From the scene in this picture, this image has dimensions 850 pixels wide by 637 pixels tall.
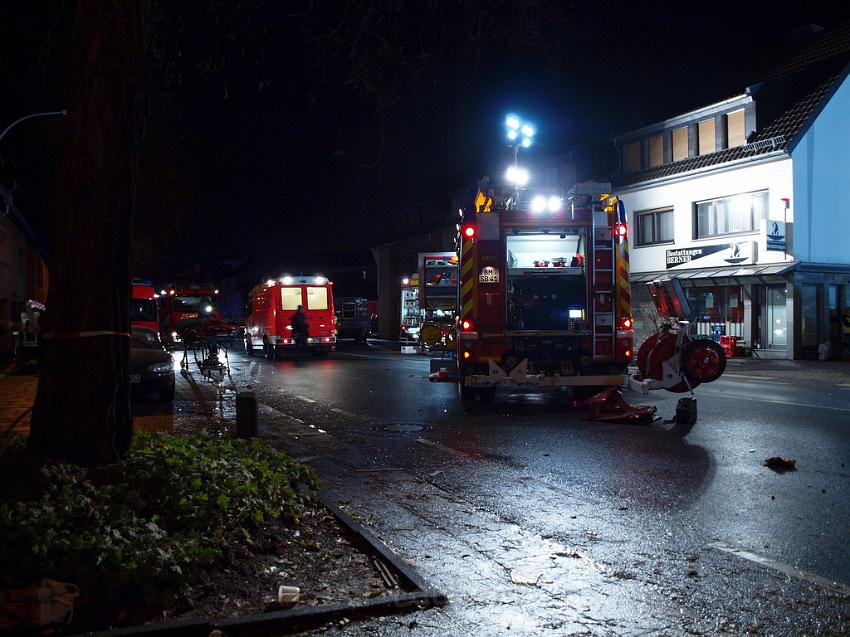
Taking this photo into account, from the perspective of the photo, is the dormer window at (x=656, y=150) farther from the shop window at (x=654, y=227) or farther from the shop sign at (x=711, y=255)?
the shop sign at (x=711, y=255)

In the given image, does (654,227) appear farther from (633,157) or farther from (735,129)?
(735,129)

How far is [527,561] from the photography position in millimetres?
5336

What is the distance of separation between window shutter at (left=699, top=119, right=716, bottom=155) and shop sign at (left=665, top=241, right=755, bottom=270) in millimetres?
3487

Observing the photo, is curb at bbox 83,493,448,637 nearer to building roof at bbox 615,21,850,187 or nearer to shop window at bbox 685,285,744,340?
building roof at bbox 615,21,850,187

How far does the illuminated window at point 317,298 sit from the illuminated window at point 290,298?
1.24 ft

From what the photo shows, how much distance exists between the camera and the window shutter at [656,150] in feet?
101

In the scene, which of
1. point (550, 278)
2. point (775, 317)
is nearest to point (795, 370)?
point (775, 317)

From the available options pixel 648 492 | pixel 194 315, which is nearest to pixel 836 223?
pixel 648 492

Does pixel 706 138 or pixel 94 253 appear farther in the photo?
pixel 706 138

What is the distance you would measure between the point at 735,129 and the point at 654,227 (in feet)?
15.8

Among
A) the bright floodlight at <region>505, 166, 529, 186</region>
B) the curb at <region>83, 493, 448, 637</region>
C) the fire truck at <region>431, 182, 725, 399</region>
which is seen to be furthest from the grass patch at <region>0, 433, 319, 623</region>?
the bright floodlight at <region>505, 166, 529, 186</region>

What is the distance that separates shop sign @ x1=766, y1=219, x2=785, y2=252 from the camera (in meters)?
24.9

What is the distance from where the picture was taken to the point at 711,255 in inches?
1112

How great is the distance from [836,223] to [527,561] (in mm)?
24877
